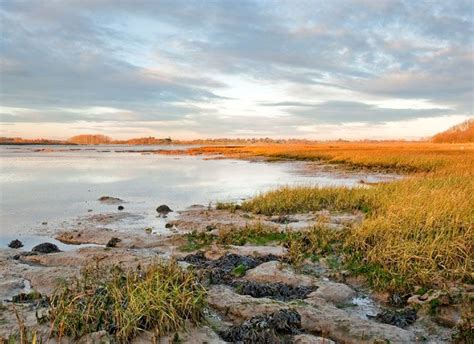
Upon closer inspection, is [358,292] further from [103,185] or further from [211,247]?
[103,185]

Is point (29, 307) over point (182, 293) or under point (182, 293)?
under

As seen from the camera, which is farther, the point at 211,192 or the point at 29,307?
the point at 211,192

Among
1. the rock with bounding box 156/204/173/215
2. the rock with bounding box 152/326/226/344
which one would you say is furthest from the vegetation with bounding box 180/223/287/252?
the rock with bounding box 156/204/173/215

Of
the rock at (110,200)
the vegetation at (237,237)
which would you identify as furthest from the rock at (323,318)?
the rock at (110,200)

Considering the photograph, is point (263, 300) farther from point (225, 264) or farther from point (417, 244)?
point (417, 244)

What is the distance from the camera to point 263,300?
7.65 metres

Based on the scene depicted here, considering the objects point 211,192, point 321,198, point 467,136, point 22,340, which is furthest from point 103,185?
point 467,136

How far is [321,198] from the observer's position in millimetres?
18484

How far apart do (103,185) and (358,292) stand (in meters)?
25.8

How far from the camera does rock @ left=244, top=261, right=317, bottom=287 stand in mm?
9017

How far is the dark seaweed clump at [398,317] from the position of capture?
7.04 metres

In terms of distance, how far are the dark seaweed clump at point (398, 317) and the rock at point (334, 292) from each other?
37.0 inches

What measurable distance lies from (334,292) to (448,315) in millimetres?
2041

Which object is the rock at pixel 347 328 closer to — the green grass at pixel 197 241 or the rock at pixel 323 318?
the rock at pixel 323 318
